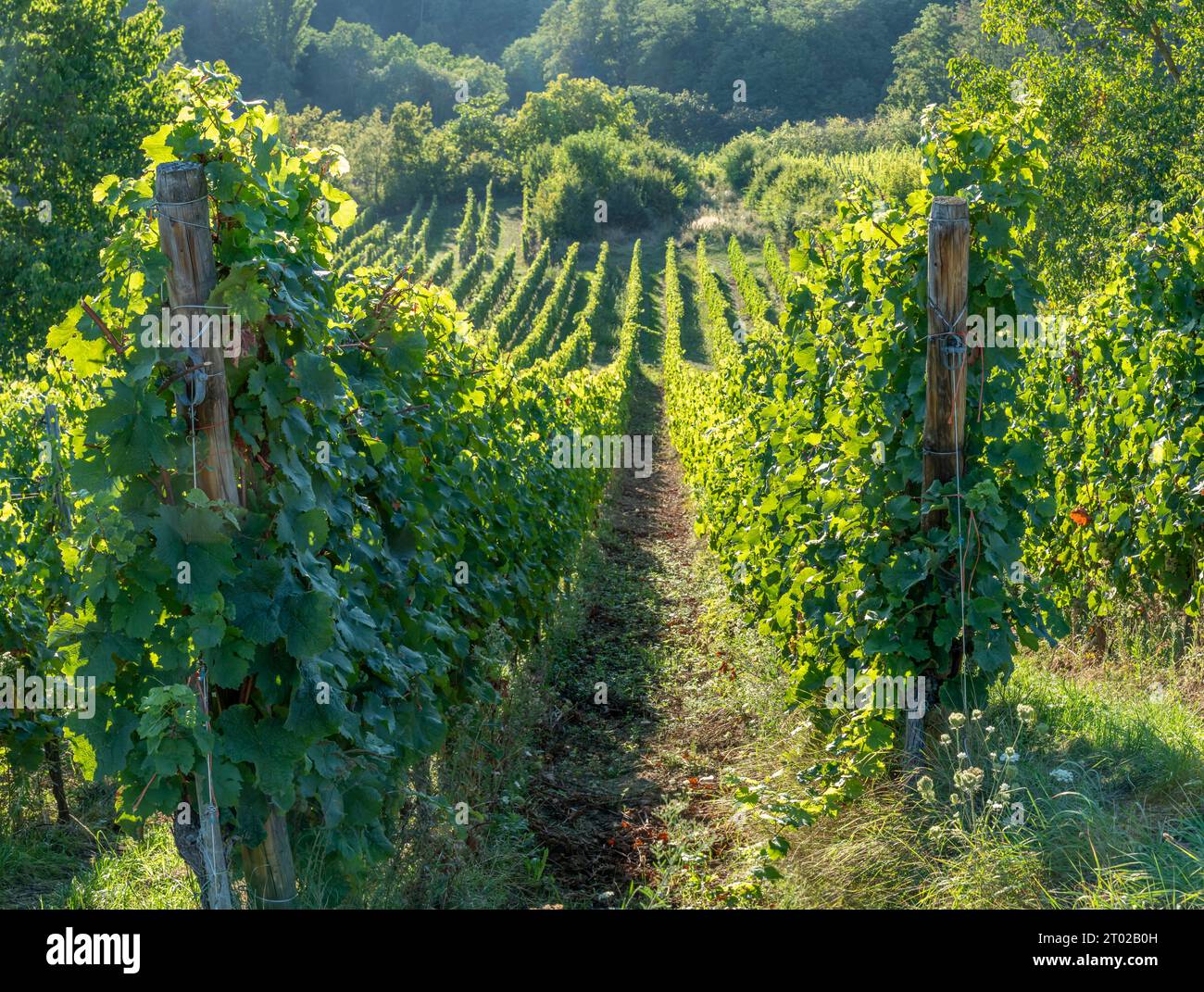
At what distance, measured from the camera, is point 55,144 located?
22859mm

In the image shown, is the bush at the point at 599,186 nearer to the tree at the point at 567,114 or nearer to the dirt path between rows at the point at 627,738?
the tree at the point at 567,114

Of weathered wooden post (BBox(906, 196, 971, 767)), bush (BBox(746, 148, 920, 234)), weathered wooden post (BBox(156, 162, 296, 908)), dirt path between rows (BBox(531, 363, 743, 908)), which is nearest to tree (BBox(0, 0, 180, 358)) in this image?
dirt path between rows (BBox(531, 363, 743, 908))

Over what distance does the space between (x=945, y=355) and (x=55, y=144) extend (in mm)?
23739

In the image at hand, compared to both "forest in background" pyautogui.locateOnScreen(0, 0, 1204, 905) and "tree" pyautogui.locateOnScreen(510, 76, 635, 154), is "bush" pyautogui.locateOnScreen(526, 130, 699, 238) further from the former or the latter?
"forest in background" pyautogui.locateOnScreen(0, 0, 1204, 905)

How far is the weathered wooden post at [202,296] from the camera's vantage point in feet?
9.90

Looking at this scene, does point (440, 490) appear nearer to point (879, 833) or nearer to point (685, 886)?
point (685, 886)

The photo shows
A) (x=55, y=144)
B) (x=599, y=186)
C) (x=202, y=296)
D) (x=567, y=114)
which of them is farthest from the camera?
(x=567, y=114)

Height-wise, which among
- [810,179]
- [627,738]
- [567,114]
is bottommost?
[627,738]

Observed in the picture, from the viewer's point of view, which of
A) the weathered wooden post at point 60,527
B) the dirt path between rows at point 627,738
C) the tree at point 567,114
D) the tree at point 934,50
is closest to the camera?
the dirt path between rows at point 627,738

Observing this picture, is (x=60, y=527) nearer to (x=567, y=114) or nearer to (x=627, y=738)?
(x=627, y=738)

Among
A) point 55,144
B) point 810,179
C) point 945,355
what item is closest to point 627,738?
point 945,355

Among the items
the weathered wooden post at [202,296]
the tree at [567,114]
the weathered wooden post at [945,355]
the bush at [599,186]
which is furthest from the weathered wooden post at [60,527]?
the tree at [567,114]

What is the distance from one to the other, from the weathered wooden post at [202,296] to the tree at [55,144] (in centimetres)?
2059
